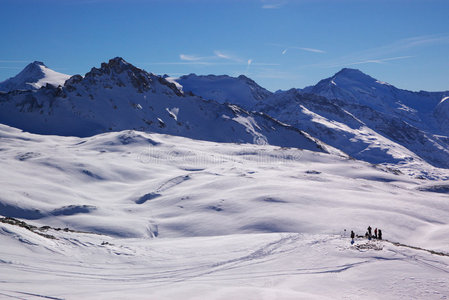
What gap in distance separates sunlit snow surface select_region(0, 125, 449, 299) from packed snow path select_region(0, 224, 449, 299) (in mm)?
73

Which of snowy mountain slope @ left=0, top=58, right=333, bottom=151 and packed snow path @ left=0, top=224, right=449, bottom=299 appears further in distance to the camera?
snowy mountain slope @ left=0, top=58, right=333, bottom=151

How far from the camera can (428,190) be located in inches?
2365

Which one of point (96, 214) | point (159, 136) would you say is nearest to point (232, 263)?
point (96, 214)

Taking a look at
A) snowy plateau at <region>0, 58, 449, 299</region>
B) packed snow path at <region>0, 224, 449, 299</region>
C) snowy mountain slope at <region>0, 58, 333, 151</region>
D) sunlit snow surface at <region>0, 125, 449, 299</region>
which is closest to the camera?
packed snow path at <region>0, 224, 449, 299</region>

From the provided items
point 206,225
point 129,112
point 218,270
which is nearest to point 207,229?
point 206,225

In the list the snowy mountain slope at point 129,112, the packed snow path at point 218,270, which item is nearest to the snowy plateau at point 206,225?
the packed snow path at point 218,270

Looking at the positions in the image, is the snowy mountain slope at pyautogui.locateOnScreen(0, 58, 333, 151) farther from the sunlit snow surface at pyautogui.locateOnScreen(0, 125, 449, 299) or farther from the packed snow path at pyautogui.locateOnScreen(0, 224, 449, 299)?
the packed snow path at pyautogui.locateOnScreen(0, 224, 449, 299)

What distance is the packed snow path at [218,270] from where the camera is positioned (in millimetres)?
14008

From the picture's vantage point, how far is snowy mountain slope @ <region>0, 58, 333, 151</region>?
10488 centimetres

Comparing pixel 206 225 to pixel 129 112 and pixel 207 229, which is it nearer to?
pixel 207 229

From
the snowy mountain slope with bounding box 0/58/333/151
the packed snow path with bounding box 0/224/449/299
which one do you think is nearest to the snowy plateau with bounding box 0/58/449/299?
the packed snow path with bounding box 0/224/449/299

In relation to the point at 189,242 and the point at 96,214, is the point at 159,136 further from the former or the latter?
the point at 189,242

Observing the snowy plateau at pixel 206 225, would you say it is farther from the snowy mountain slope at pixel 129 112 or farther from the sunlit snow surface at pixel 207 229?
the snowy mountain slope at pixel 129 112

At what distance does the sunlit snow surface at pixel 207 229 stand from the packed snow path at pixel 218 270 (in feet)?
0.24
